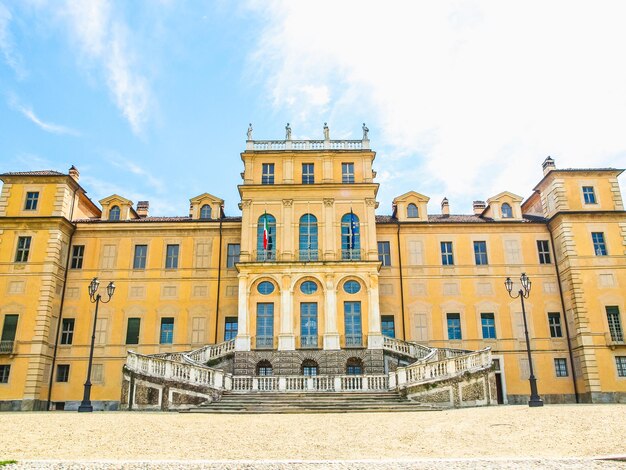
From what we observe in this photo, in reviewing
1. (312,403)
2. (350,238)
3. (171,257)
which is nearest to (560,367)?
(350,238)

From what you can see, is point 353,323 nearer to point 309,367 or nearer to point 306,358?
point 306,358

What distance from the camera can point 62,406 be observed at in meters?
32.2

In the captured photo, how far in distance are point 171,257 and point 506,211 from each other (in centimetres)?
2311

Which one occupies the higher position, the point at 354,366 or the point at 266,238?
the point at 266,238

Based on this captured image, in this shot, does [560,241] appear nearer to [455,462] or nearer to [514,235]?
[514,235]

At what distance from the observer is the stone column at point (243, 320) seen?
101ft

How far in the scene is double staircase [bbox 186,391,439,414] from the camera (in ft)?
71.4

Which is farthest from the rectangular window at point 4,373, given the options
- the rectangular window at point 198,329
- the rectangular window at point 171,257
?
the rectangular window at point 171,257

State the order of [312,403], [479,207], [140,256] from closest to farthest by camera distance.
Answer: [312,403], [140,256], [479,207]

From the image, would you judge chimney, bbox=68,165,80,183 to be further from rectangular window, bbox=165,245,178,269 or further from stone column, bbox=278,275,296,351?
stone column, bbox=278,275,296,351

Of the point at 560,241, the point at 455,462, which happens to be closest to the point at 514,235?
the point at 560,241

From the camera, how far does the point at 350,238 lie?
110 ft

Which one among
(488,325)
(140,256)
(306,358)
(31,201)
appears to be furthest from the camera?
(140,256)

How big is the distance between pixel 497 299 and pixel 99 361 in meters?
25.3
